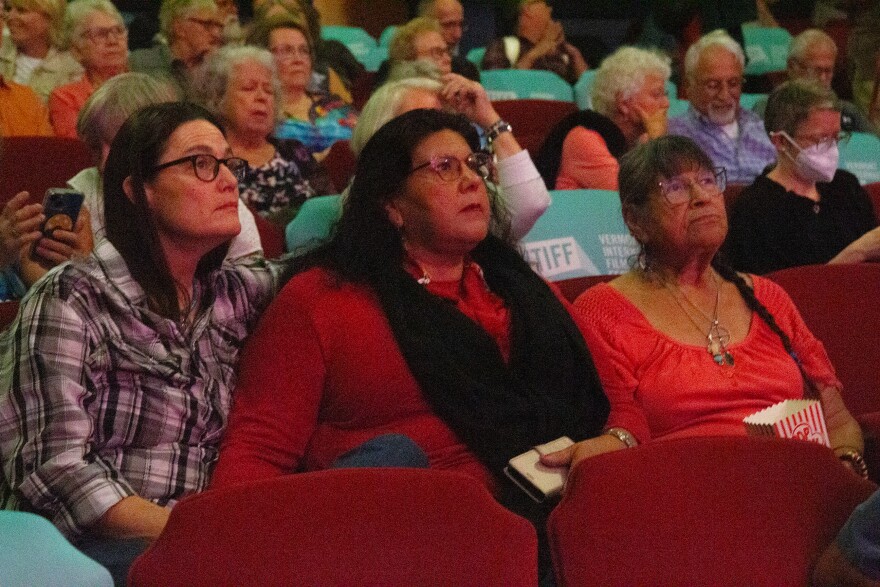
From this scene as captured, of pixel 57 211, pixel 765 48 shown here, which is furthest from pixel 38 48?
pixel 765 48

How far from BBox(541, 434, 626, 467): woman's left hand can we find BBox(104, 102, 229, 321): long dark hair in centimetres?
62

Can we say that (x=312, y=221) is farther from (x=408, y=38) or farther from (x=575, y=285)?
(x=408, y=38)

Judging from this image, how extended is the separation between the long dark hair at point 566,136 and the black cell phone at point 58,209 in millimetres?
1745

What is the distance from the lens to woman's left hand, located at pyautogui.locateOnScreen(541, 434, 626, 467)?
1811 mm

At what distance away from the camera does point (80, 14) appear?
3812 millimetres

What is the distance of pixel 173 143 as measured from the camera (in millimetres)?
1887

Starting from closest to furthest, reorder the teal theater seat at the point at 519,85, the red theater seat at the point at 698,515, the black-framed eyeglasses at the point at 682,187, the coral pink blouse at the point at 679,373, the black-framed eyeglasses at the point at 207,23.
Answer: the red theater seat at the point at 698,515 → the coral pink blouse at the point at 679,373 → the black-framed eyeglasses at the point at 682,187 → the black-framed eyeglasses at the point at 207,23 → the teal theater seat at the point at 519,85

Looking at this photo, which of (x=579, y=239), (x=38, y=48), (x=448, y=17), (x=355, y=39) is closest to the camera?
(x=579, y=239)

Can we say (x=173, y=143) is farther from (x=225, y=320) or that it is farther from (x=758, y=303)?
(x=758, y=303)

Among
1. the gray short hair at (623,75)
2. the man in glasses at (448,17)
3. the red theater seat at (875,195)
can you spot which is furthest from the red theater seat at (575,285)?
the man in glasses at (448,17)

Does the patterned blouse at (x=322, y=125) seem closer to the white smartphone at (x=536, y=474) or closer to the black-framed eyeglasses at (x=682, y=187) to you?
the black-framed eyeglasses at (x=682, y=187)

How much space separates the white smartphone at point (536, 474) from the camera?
175cm

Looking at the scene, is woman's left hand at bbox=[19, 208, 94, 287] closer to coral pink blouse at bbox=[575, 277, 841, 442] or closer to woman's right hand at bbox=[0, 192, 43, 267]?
woman's right hand at bbox=[0, 192, 43, 267]

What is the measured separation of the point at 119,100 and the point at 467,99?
0.81 m
